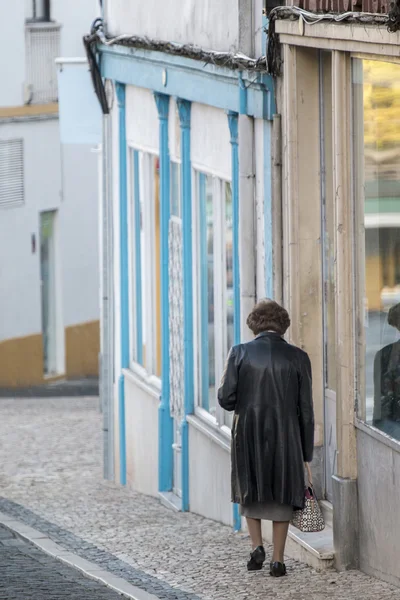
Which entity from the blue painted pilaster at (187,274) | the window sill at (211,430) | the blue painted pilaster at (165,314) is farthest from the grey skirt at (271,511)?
the blue painted pilaster at (165,314)

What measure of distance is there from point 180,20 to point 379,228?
4771 millimetres

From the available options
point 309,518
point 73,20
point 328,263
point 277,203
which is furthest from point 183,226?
point 73,20

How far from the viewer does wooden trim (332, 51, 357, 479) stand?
389 inches

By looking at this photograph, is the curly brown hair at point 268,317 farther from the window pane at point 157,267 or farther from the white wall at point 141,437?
the window pane at point 157,267

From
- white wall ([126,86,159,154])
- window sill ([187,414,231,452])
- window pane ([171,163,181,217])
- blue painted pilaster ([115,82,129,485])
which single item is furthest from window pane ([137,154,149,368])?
window sill ([187,414,231,452])

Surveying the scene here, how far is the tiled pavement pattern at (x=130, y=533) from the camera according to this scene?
31.5 feet

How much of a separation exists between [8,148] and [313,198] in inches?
760

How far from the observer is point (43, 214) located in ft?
101

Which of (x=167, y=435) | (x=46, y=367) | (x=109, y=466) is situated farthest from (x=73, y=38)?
(x=167, y=435)

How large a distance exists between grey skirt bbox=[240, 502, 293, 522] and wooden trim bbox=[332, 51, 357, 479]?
1.42ft

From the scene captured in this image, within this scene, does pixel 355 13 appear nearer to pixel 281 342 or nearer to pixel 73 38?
pixel 281 342

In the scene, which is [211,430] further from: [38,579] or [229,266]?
[38,579]

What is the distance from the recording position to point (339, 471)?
396 inches

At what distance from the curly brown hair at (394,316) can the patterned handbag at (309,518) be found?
121cm
